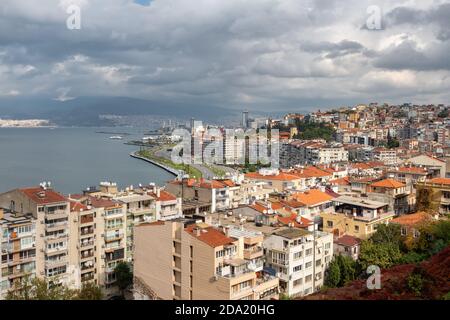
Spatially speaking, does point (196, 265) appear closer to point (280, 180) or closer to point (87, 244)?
point (87, 244)

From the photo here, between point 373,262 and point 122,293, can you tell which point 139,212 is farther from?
point 373,262

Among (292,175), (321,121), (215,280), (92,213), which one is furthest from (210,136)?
(215,280)

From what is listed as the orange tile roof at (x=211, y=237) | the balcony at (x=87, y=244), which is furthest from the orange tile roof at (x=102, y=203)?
the orange tile roof at (x=211, y=237)

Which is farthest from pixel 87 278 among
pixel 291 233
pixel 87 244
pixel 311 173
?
pixel 311 173

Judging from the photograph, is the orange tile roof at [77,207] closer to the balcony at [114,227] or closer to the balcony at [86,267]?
the balcony at [114,227]
